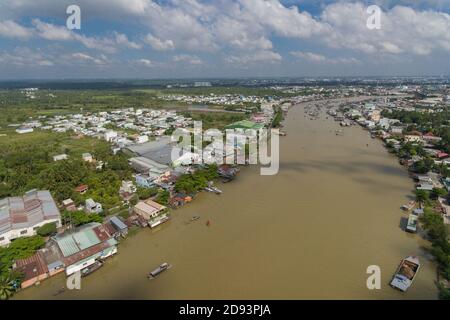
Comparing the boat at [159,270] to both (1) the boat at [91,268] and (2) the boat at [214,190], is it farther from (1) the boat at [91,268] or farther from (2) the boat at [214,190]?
(2) the boat at [214,190]

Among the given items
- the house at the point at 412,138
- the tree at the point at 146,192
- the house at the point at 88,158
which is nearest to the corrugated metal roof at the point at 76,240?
the tree at the point at 146,192

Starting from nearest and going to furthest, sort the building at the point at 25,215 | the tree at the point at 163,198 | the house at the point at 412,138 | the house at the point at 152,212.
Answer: the building at the point at 25,215, the house at the point at 152,212, the tree at the point at 163,198, the house at the point at 412,138

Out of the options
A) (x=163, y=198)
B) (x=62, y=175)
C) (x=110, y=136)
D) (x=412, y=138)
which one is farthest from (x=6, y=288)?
(x=412, y=138)

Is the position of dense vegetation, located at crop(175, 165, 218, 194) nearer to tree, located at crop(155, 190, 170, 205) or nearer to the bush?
tree, located at crop(155, 190, 170, 205)

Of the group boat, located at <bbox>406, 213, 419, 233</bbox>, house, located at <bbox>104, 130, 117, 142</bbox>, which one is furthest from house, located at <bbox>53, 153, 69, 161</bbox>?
boat, located at <bbox>406, 213, 419, 233</bbox>

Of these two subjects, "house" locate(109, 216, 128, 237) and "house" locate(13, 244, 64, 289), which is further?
"house" locate(109, 216, 128, 237)

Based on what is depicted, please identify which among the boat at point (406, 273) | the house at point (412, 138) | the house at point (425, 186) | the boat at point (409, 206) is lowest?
the boat at point (406, 273)
